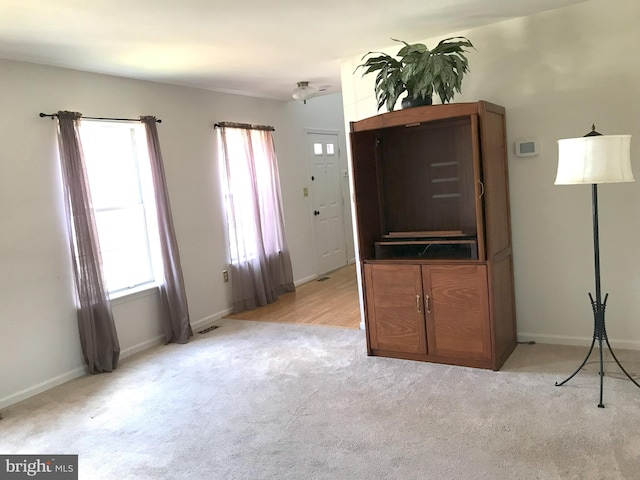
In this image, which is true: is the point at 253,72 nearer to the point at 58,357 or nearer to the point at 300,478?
the point at 58,357

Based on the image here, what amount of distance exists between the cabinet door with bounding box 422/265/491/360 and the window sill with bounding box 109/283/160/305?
2.42m

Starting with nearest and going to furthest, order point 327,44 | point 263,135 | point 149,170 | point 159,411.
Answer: point 159,411 → point 327,44 → point 149,170 → point 263,135

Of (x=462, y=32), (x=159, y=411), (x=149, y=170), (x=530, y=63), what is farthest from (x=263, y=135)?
(x=159, y=411)

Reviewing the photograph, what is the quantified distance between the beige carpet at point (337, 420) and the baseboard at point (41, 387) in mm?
74

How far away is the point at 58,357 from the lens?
378 centimetres

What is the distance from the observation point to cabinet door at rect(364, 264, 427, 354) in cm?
354

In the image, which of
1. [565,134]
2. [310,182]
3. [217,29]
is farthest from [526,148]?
[310,182]

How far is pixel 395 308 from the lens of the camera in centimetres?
363

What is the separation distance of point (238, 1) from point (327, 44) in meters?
1.13

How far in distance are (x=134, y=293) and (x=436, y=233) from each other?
2.55 m

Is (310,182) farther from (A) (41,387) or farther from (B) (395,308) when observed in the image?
(A) (41,387)

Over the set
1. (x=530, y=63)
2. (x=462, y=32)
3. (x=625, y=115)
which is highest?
(x=462, y=32)

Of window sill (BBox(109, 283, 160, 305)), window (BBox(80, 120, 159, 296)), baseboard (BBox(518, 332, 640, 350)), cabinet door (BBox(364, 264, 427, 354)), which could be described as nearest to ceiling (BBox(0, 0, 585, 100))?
window (BBox(80, 120, 159, 296))

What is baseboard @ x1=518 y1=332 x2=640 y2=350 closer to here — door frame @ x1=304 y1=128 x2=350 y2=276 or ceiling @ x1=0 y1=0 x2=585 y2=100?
ceiling @ x1=0 y1=0 x2=585 y2=100
